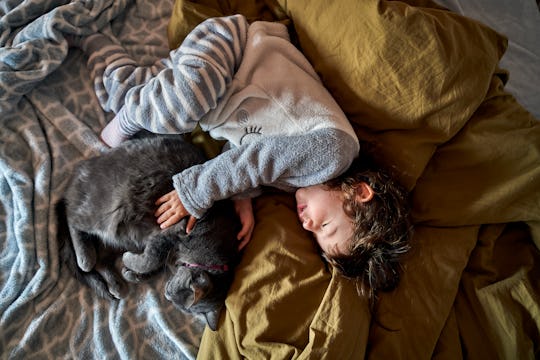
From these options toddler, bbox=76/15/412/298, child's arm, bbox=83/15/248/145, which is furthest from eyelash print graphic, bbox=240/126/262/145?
child's arm, bbox=83/15/248/145

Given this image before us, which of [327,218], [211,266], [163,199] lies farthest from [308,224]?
[163,199]

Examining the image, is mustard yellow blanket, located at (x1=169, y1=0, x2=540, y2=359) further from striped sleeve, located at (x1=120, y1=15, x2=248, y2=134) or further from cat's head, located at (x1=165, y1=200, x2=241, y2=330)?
striped sleeve, located at (x1=120, y1=15, x2=248, y2=134)

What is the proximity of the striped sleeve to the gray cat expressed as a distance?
0.10 meters

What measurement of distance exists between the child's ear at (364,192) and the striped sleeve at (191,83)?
44 centimetres

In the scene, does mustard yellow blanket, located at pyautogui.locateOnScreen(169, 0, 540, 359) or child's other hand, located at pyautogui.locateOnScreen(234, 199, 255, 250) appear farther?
child's other hand, located at pyautogui.locateOnScreen(234, 199, 255, 250)

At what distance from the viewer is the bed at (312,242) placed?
1.01 m

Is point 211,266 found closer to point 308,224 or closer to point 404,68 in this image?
point 308,224

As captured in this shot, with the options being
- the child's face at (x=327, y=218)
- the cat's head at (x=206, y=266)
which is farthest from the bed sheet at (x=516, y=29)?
the cat's head at (x=206, y=266)

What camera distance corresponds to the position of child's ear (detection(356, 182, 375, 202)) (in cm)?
100

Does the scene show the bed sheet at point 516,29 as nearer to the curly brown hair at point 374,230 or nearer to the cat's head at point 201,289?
the curly brown hair at point 374,230

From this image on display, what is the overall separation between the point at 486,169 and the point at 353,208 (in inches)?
16.2

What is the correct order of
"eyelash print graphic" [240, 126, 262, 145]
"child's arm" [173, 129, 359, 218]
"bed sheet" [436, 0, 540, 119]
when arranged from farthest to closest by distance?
1. "bed sheet" [436, 0, 540, 119]
2. "eyelash print graphic" [240, 126, 262, 145]
3. "child's arm" [173, 129, 359, 218]

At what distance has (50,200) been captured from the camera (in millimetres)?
1123

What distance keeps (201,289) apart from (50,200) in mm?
528
